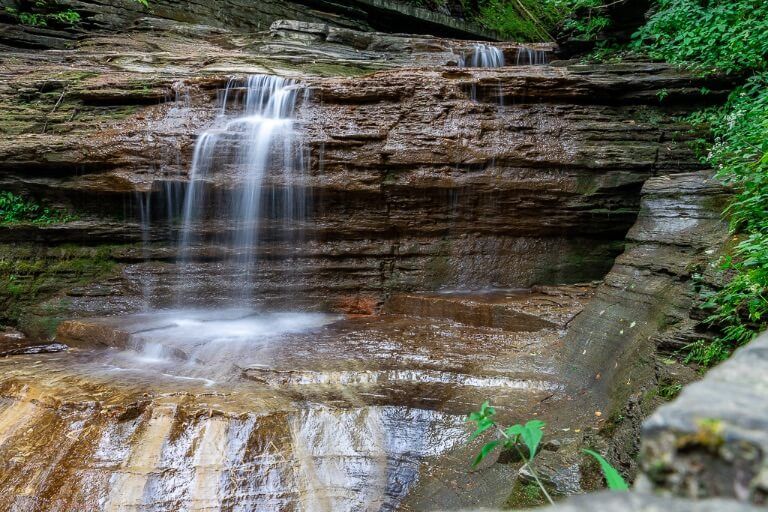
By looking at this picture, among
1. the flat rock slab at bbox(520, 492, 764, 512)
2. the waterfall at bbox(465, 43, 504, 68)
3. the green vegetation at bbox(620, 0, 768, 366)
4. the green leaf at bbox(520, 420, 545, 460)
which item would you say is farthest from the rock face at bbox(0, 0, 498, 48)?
the flat rock slab at bbox(520, 492, 764, 512)

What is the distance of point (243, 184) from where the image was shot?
7.79 metres

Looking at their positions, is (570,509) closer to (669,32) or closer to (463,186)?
(463,186)

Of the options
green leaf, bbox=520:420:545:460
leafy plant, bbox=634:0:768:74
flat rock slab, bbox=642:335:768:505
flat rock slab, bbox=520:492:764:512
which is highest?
leafy plant, bbox=634:0:768:74

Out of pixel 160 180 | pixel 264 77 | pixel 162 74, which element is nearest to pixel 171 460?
pixel 160 180

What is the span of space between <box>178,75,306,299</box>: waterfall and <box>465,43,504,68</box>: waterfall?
463 cm

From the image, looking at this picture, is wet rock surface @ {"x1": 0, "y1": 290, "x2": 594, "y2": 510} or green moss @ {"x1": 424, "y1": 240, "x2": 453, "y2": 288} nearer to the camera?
wet rock surface @ {"x1": 0, "y1": 290, "x2": 594, "y2": 510}

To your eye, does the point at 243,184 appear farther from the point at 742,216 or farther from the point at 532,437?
the point at 532,437

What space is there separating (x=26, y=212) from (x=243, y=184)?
10.5ft

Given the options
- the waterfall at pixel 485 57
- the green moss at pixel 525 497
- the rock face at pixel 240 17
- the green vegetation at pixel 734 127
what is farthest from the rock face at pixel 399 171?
the green moss at pixel 525 497

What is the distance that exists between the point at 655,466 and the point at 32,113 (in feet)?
31.3

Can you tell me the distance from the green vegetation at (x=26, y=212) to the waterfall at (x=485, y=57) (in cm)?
802

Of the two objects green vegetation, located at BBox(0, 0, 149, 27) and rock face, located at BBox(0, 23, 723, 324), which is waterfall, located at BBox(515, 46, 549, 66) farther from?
green vegetation, located at BBox(0, 0, 149, 27)

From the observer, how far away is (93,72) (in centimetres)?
911

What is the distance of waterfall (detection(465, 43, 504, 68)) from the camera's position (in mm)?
11141
